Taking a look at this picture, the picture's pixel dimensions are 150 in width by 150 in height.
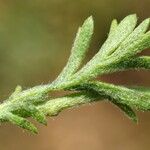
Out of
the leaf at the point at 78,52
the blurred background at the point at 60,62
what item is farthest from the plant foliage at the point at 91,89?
the blurred background at the point at 60,62

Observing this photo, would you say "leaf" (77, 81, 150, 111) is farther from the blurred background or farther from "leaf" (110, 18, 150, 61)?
the blurred background

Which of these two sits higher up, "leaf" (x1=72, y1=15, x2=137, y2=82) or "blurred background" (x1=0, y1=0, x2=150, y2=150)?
"blurred background" (x1=0, y1=0, x2=150, y2=150)

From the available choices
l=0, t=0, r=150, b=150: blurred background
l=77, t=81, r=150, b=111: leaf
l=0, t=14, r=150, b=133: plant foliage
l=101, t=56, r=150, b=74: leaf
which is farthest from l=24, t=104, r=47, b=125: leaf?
l=0, t=0, r=150, b=150: blurred background

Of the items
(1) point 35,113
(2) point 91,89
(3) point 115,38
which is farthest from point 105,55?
(1) point 35,113

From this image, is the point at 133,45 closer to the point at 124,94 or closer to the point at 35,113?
the point at 124,94

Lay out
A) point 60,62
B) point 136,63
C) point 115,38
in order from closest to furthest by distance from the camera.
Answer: point 136,63
point 115,38
point 60,62

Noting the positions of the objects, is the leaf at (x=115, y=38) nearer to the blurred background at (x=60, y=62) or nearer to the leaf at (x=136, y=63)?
→ the leaf at (x=136, y=63)

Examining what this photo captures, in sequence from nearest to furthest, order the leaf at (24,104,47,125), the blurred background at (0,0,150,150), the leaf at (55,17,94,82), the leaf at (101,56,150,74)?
the leaf at (24,104,47,125) → the leaf at (101,56,150,74) → the leaf at (55,17,94,82) → the blurred background at (0,0,150,150)

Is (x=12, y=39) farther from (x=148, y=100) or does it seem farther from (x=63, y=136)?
(x=148, y=100)

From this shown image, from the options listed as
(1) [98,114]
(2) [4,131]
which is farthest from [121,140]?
(2) [4,131]
